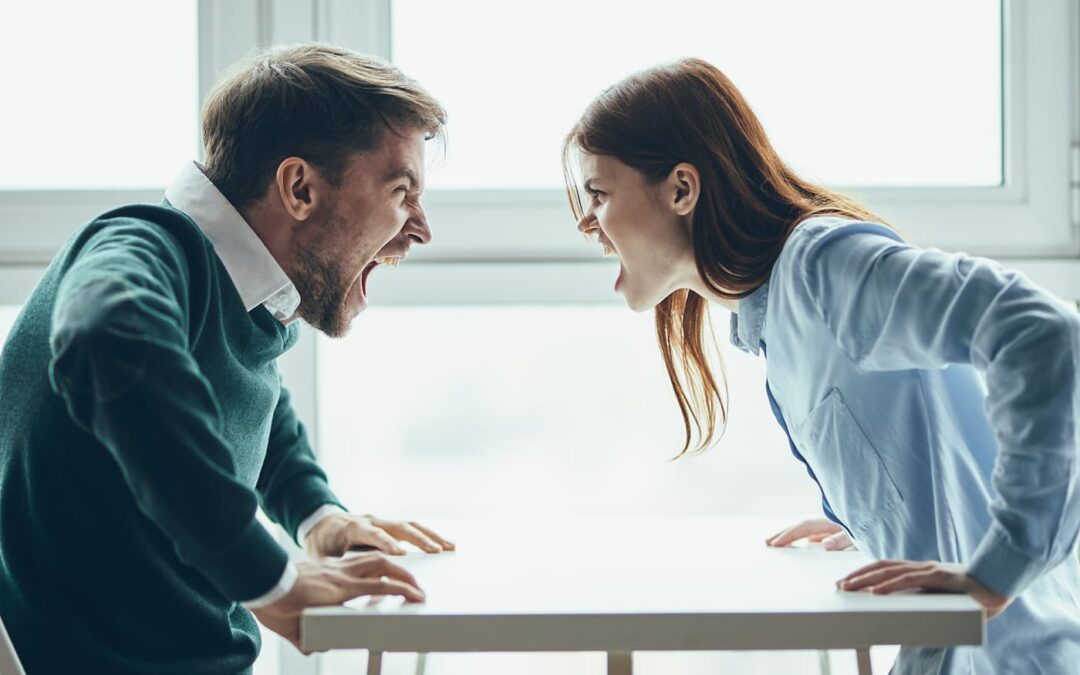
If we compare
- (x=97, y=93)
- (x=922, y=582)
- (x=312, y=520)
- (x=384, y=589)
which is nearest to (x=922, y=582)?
(x=922, y=582)

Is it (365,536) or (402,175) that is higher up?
(402,175)

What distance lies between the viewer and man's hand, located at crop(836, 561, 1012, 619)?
792mm

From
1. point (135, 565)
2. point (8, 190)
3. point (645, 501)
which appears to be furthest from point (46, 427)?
point (645, 501)

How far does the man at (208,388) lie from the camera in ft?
2.36

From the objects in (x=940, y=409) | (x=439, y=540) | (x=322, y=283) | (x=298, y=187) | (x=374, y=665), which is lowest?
(x=374, y=665)

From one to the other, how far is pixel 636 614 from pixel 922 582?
238 millimetres

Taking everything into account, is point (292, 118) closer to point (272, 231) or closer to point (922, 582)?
point (272, 231)

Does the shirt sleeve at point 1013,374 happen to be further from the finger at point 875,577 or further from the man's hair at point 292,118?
the man's hair at point 292,118

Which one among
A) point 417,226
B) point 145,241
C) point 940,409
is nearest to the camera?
point 145,241

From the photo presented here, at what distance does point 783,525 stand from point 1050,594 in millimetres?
307

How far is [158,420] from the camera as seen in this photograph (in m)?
0.71

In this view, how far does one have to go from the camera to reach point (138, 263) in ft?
2.63

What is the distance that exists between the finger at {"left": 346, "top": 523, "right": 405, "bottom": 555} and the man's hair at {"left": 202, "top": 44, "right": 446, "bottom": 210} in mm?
355

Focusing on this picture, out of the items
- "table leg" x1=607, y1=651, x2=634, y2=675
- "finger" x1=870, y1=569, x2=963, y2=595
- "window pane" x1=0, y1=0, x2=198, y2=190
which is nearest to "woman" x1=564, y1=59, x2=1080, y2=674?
"finger" x1=870, y1=569, x2=963, y2=595
